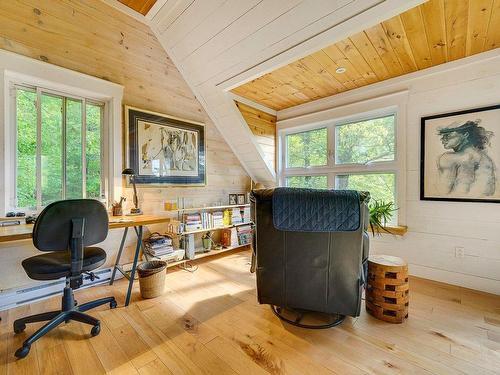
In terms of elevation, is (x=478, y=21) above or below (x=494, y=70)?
above

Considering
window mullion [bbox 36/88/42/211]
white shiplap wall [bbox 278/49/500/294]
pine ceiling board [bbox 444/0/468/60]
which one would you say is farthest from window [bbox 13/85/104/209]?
white shiplap wall [bbox 278/49/500/294]

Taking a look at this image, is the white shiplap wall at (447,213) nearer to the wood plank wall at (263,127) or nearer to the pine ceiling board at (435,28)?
the pine ceiling board at (435,28)

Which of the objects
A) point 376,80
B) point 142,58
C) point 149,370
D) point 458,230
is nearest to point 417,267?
point 458,230

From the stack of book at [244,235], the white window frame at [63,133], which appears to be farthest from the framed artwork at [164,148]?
the stack of book at [244,235]

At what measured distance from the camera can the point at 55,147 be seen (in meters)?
2.17

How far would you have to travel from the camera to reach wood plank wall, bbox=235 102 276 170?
335cm

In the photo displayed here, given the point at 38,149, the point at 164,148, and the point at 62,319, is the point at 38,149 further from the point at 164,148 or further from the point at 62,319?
the point at 62,319

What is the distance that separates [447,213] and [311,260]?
1.78 m

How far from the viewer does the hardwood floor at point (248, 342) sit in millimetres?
1302

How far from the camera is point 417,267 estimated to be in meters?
2.57

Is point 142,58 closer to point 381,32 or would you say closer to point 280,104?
point 280,104

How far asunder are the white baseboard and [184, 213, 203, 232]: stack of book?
2445 millimetres

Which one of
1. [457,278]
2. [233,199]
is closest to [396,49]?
[457,278]

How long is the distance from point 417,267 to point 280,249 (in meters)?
1.91
